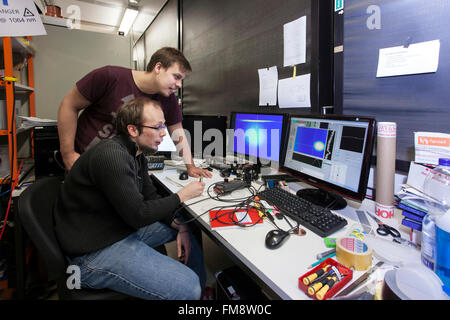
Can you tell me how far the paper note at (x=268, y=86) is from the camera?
1619mm

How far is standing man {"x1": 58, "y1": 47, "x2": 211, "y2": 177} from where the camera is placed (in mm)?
1444

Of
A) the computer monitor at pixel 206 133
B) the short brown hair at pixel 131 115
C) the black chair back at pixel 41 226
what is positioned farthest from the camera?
the computer monitor at pixel 206 133

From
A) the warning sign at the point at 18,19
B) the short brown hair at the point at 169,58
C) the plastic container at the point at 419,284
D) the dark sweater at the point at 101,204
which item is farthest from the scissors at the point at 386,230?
the warning sign at the point at 18,19

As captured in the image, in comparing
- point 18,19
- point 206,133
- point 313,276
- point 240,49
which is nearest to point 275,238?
point 313,276

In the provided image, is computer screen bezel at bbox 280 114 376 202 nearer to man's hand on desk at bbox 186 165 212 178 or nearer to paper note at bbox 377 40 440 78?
paper note at bbox 377 40 440 78

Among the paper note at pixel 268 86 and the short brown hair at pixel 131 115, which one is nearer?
the short brown hair at pixel 131 115

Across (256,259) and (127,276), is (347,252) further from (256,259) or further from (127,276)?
(127,276)

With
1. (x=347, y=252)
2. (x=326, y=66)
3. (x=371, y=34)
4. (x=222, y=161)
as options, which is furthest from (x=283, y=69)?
(x=347, y=252)

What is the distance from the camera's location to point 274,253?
2.37ft

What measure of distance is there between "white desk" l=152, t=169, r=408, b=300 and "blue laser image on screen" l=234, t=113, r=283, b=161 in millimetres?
597

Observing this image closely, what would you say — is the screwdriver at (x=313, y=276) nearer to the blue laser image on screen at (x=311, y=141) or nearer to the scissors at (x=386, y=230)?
the scissors at (x=386, y=230)

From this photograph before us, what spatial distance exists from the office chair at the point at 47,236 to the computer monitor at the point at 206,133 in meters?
1.17

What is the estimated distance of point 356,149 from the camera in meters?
0.91

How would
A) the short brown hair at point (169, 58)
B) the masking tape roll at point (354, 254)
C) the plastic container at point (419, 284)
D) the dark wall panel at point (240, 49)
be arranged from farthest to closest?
the short brown hair at point (169, 58) < the dark wall panel at point (240, 49) < the masking tape roll at point (354, 254) < the plastic container at point (419, 284)
